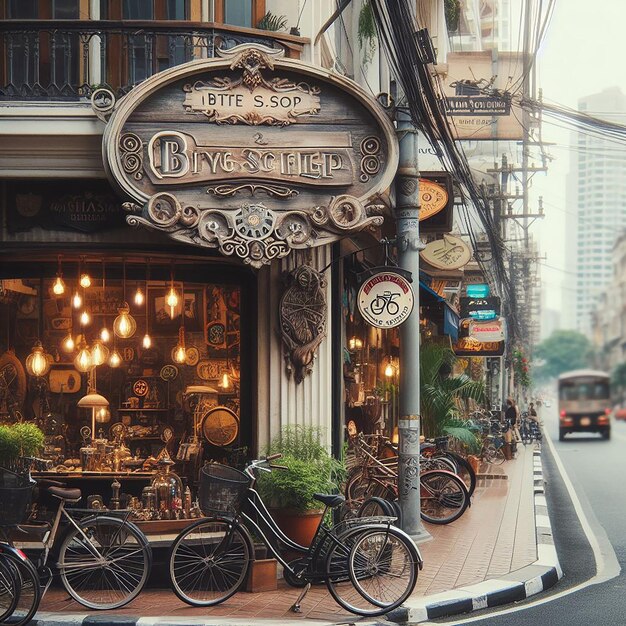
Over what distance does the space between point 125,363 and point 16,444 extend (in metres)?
2.73

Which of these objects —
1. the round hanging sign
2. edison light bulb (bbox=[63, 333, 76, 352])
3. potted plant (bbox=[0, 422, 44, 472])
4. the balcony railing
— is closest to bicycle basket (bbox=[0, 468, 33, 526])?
potted plant (bbox=[0, 422, 44, 472])

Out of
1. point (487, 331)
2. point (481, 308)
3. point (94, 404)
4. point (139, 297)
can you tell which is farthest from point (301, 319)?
point (481, 308)

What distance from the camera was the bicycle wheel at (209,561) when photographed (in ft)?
29.5

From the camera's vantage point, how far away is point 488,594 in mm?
9594

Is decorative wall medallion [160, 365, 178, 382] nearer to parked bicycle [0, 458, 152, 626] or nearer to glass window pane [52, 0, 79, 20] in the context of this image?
parked bicycle [0, 458, 152, 626]

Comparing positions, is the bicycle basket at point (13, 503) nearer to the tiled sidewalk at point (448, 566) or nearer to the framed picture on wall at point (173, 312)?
the tiled sidewalk at point (448, 566)

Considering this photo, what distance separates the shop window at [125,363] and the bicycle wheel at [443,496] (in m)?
3.71

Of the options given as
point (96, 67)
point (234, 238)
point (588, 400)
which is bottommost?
point (588, 400)

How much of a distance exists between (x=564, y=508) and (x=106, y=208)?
1072cm

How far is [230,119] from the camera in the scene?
10281 millimetres

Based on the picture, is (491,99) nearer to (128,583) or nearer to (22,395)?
(22,395)

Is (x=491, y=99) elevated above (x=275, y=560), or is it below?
above

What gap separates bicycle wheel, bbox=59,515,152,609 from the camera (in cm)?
892

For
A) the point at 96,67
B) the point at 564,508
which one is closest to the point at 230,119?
the point at 96,67
